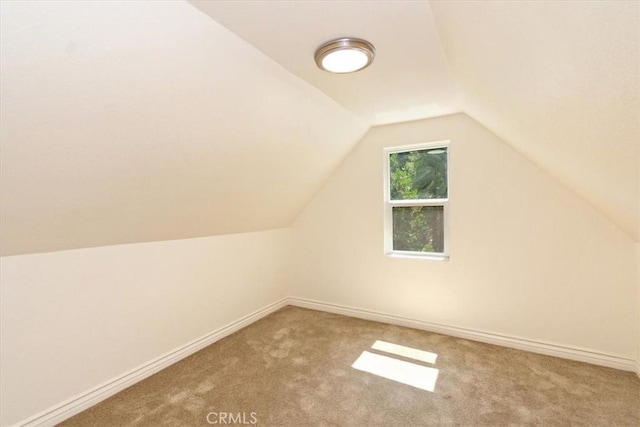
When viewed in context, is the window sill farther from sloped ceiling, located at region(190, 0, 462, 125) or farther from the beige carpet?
sloped ceiling, located at region(190, 0, 462, 125)

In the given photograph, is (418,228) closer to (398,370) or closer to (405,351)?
(405,351)

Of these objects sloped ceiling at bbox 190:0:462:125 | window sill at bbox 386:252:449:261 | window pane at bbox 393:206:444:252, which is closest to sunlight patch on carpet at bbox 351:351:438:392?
window sill at bbox 386:252:449:261

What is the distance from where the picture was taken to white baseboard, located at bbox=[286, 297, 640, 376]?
2354mm

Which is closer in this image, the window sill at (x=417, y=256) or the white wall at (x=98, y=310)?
the white wall at (x=98, y=310)

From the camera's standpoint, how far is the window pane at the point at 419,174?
310 cm

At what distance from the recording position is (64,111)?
4.20 ft

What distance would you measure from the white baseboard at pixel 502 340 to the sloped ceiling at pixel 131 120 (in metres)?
1.93

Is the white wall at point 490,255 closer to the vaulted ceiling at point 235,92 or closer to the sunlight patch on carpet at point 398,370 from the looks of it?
the vaulted ceiling at point 235,92

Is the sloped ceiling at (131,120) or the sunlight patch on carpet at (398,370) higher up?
the sloped ceiling at (131,120)

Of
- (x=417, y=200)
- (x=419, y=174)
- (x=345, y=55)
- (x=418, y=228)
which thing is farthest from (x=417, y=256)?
(x=345, y=55)

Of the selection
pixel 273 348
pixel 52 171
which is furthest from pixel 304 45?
pixel 273 348

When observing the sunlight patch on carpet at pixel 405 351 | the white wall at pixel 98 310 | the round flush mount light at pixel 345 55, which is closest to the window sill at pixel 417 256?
the sunlight patch on carpet at pixel 405 351

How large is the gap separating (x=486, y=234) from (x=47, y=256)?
133 inches

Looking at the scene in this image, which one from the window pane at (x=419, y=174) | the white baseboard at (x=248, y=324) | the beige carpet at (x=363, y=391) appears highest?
the window pane at (x=419, y=174)
